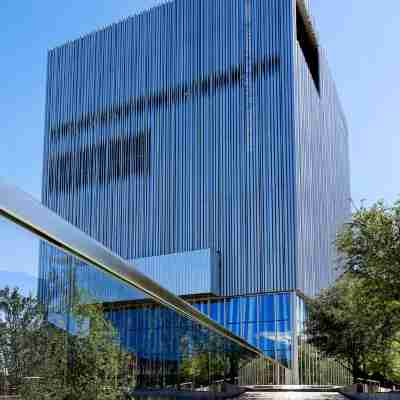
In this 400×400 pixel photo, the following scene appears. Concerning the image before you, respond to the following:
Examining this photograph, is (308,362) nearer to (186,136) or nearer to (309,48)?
(186,136)

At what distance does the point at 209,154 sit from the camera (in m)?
53.7

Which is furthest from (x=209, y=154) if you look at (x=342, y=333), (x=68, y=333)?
(x=68, y=333)

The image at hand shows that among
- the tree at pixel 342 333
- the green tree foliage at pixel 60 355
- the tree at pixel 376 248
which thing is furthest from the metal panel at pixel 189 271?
the green tree foliage at pixel 60 355

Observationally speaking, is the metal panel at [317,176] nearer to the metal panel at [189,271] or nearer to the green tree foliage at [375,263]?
the metal panel at [189,271]

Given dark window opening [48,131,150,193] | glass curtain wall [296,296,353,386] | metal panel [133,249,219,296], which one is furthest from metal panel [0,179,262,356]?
dark window opening [48,131,150,193]

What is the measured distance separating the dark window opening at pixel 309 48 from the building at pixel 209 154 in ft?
0.57

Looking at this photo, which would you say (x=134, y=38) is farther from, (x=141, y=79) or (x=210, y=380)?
(x=210, y=380)

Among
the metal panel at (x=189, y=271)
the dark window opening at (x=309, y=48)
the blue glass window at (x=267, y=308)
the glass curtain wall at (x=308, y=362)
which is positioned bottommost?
the glass curtain wall at (x=308, y=362)

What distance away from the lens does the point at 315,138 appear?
59000 millimetres

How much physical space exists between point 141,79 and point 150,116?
3.83 meters

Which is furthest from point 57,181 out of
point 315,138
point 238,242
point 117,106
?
point 315,138

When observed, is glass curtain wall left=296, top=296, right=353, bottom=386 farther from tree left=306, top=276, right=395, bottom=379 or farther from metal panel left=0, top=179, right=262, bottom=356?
metal panel left=0, top=179, right=262, bottom=356

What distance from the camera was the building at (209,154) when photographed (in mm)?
50281

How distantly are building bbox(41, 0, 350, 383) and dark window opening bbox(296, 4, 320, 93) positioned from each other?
0.57 ft
